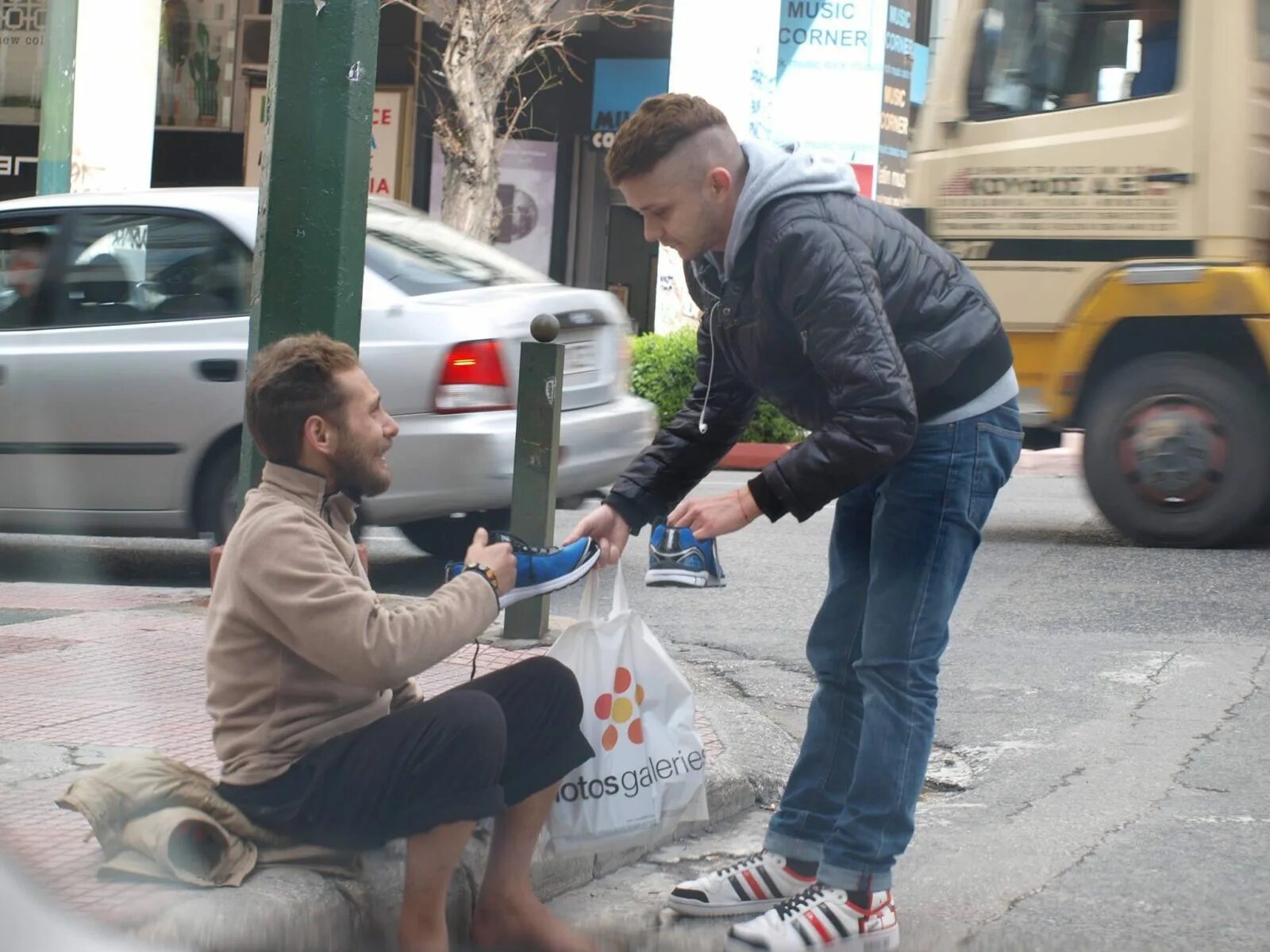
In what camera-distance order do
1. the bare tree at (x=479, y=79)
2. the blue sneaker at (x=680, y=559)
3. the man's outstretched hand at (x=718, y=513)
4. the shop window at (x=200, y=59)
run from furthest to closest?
1. the shop window at (x=200, y=59)
2. the bare tree at (x=479, y=79)
3. the blue sneaker at (x=680, y=559)
4. the man's outstretched hand at (x=718, y=513)

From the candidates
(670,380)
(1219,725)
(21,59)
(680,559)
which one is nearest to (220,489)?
(1219,725)

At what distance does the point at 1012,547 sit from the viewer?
8.85 meters

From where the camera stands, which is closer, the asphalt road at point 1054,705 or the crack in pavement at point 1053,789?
the asphalt road at point 1054,705

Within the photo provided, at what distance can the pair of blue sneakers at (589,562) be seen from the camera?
318 centimetres

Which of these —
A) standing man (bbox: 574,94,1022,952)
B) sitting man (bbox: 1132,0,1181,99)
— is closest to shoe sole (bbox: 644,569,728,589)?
standing man (bbox: 574,94,1022,952)

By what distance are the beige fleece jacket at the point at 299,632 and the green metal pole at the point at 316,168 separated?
198 centimetres

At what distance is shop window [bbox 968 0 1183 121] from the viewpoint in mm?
8773

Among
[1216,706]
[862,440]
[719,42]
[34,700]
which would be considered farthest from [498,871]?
[719,42]

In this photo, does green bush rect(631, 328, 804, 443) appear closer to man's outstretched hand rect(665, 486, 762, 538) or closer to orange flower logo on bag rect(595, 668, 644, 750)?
orange flower logo on bag rect(595, 668, 644, 750)

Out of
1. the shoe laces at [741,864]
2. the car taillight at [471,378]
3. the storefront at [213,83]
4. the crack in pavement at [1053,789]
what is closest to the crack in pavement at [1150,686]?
the crack in pavement at [1053,789]

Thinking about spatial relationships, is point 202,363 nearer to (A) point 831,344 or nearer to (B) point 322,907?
(B) point 322,907

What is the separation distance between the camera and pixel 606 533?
3393mm

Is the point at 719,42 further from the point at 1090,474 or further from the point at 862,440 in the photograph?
the point at 862,440

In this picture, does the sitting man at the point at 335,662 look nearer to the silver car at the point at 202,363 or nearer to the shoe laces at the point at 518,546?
the shoe laces at the point at 518,546
